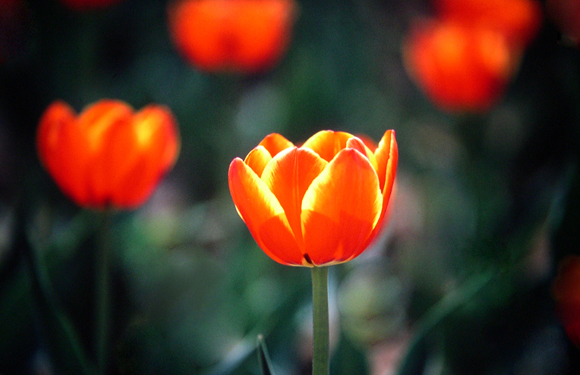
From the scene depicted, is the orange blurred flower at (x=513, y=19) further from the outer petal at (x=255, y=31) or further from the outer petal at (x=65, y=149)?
the outer petal at (x=65, y=149)

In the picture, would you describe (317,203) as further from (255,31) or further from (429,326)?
(255,31)

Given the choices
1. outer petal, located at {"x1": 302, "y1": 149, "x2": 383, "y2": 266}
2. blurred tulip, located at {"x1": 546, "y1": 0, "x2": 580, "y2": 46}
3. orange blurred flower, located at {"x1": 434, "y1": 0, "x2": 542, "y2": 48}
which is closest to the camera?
outer petal, located at {"x1": 302, "y1": 149, "x2": 383, "y2": 266}

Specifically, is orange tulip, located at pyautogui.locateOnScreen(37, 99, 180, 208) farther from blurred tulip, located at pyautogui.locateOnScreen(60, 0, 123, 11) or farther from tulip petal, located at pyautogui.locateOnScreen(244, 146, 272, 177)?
blurred tulip, located at pyautogui.locateOnScreen(60, 0, 123, 11)

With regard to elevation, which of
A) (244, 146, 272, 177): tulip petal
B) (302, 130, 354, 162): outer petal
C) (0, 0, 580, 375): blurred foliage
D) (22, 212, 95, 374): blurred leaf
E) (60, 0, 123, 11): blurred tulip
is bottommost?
(0, 0, 580, 375): blurred foliage

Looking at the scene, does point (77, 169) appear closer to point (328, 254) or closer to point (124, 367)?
point (124, 367)

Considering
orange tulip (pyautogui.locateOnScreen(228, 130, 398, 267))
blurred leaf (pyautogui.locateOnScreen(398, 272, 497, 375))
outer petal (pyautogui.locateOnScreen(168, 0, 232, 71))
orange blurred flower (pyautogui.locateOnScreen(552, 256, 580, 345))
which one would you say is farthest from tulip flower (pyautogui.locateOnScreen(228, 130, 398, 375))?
outer petal (pyautogui.locateOnScreen(168, 0, 232, 71))

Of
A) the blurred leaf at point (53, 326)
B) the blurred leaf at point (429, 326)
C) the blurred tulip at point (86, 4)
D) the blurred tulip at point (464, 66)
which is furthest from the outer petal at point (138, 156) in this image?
the blurred tulip at point (86, 4)
